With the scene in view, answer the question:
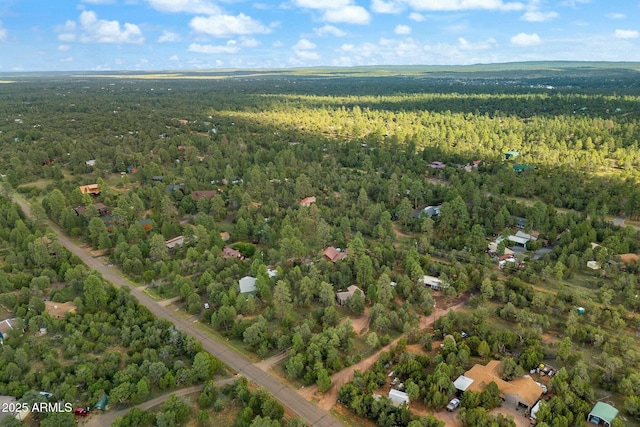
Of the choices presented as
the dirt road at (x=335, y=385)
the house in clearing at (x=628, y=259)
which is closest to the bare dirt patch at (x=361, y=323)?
the dirt road at (x=335, y=385)

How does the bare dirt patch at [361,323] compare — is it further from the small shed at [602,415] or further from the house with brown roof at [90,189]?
the house with brown roof at [90,189]

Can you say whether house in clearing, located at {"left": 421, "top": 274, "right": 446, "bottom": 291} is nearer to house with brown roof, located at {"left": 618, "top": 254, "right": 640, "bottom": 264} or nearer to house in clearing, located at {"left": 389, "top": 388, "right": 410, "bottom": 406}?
house in clearing, located at {"left": 389, "top": 388, "right": 410, "bottom": 406}

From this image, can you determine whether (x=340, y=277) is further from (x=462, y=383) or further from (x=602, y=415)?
(x=602, y=415)

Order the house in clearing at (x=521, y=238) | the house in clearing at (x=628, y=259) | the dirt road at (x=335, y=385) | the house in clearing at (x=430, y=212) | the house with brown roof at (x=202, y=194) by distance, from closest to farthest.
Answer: the dirt road at (x=335, y=385) → the house in clearing at (x=628, y=259) → the house in clearing at (x=521, y=238) → the house in clearing at (x=430, y=212) → the house with brown roof at (x=202, y=194)

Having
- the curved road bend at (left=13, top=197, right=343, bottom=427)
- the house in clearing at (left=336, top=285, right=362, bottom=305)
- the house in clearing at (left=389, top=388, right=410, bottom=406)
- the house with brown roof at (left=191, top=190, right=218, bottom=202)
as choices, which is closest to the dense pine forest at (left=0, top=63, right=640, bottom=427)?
the house in clearing at (left=389, top=388, right=410, bottom=406)

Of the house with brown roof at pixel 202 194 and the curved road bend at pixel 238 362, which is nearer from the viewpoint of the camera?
the curved road bend at pixel 238 362

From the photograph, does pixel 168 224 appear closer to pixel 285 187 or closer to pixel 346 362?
pixel 285 187

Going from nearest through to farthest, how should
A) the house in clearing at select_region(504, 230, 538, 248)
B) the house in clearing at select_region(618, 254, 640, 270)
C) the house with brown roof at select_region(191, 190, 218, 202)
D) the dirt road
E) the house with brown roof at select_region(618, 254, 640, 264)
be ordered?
the dirt road < the house in clearing at select_region(618, 254, 640, 270) < the house with brown roof at select_region(618, 254, 640, 264) < the house in clearing at select_region(504, 230, 538, 248) < the house with brown roof at select_region(191, 190, 218, 202)
